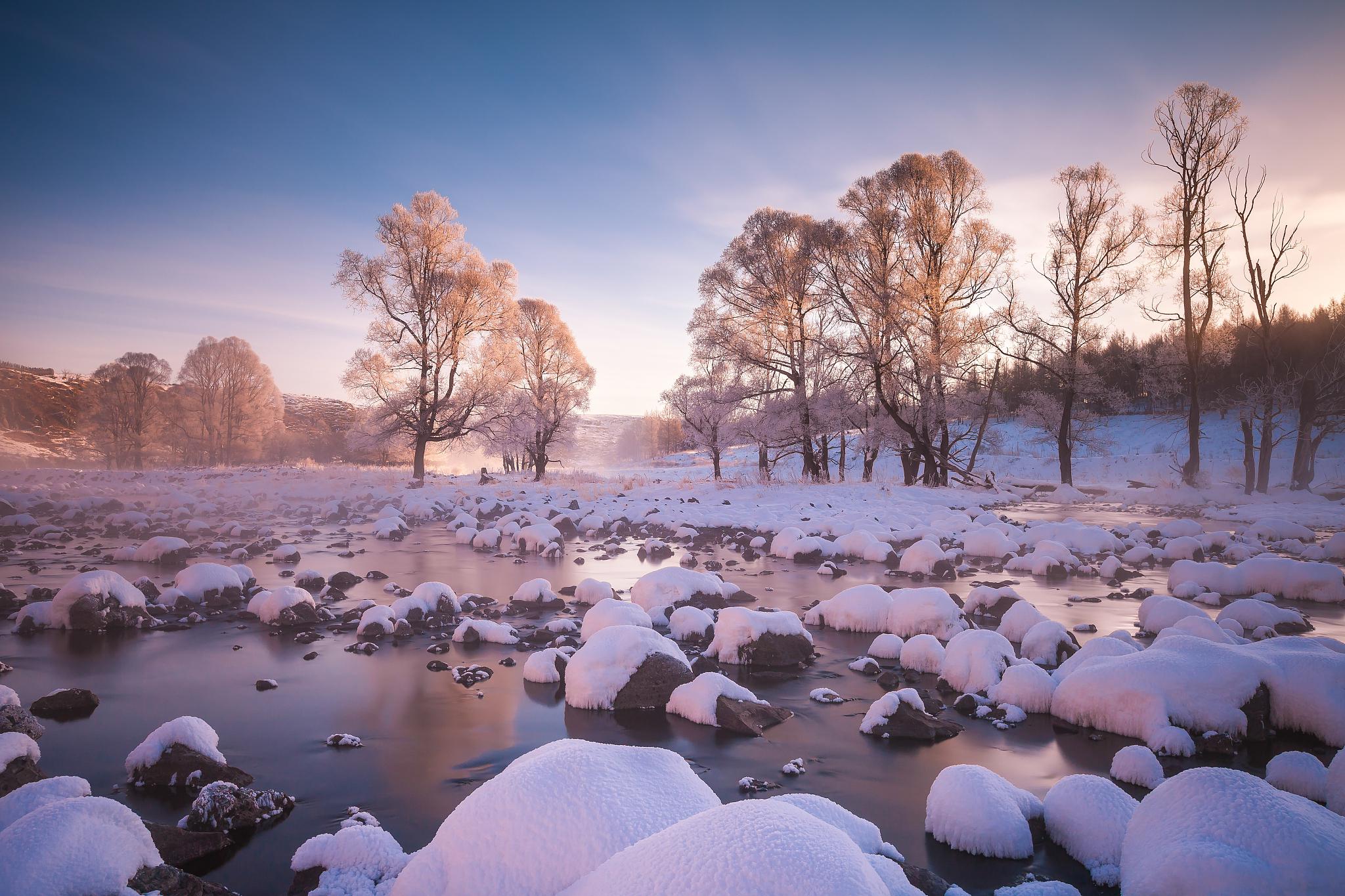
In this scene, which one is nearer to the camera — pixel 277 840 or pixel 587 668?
pixel 277 840

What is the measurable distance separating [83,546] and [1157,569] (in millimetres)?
21925

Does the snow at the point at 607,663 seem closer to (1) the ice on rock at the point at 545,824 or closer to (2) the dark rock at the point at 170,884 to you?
(1) the ice on rock at the point at 545,824

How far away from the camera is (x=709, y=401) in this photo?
24.2 metres

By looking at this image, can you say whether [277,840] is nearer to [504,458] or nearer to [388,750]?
[388,750]

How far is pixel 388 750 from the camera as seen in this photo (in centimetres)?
486

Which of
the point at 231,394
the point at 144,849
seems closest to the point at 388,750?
the point at 144,849

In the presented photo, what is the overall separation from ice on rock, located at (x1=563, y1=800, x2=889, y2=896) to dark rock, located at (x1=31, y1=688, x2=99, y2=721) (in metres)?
5.91

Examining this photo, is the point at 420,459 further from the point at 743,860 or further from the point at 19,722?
the point at 743,860

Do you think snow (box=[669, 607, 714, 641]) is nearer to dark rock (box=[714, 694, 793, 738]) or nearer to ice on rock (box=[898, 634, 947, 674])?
dark rock (box=[714, 694, 793, 738])

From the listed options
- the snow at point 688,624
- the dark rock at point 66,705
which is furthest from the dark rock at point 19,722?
the snow at point 688,624

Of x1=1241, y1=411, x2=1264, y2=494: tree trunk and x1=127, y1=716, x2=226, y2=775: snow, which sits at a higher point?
x1=1241, y1=411, x2=1264, y2=494: tree trunk

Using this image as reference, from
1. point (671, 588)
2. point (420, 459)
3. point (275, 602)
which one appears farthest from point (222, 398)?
point (671, 588)

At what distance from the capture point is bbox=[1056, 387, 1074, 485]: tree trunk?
74.9ft

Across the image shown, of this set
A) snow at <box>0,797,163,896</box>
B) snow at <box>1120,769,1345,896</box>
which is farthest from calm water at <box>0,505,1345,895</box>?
snow at <box>0,797,163,896</box>
